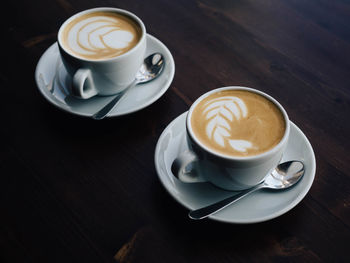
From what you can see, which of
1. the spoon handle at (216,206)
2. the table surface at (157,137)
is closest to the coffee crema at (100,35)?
the table surface at (157,137)

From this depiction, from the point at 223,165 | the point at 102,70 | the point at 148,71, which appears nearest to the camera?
the point at 223,165

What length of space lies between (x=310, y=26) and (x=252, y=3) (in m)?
0.18

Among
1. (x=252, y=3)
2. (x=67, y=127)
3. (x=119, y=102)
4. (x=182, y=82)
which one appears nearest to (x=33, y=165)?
(x=67, y=127)

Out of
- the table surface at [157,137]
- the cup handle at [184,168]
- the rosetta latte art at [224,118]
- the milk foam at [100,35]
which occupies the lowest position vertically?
the table surface at [157,137]

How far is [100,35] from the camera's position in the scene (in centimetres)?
86

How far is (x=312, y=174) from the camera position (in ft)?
2.16

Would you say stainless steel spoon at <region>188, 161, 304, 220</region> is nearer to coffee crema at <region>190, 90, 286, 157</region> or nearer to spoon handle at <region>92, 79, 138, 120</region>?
coffee crema at <region>190, 90, 286, 157</region>

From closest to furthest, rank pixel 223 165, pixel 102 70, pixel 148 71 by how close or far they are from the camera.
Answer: pixel 223 165 → pixel 102 70 → pixel 148 71

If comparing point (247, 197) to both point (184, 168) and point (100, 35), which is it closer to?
point (184, 168)

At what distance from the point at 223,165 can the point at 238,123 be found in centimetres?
9

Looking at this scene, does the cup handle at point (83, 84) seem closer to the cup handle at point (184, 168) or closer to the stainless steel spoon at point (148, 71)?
the stainless steel spoon at point (148, 71)

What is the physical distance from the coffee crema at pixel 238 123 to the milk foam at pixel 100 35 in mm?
263

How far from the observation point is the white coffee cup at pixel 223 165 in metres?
0.59

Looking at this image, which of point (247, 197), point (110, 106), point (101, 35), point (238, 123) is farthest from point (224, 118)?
point (101, 35)
